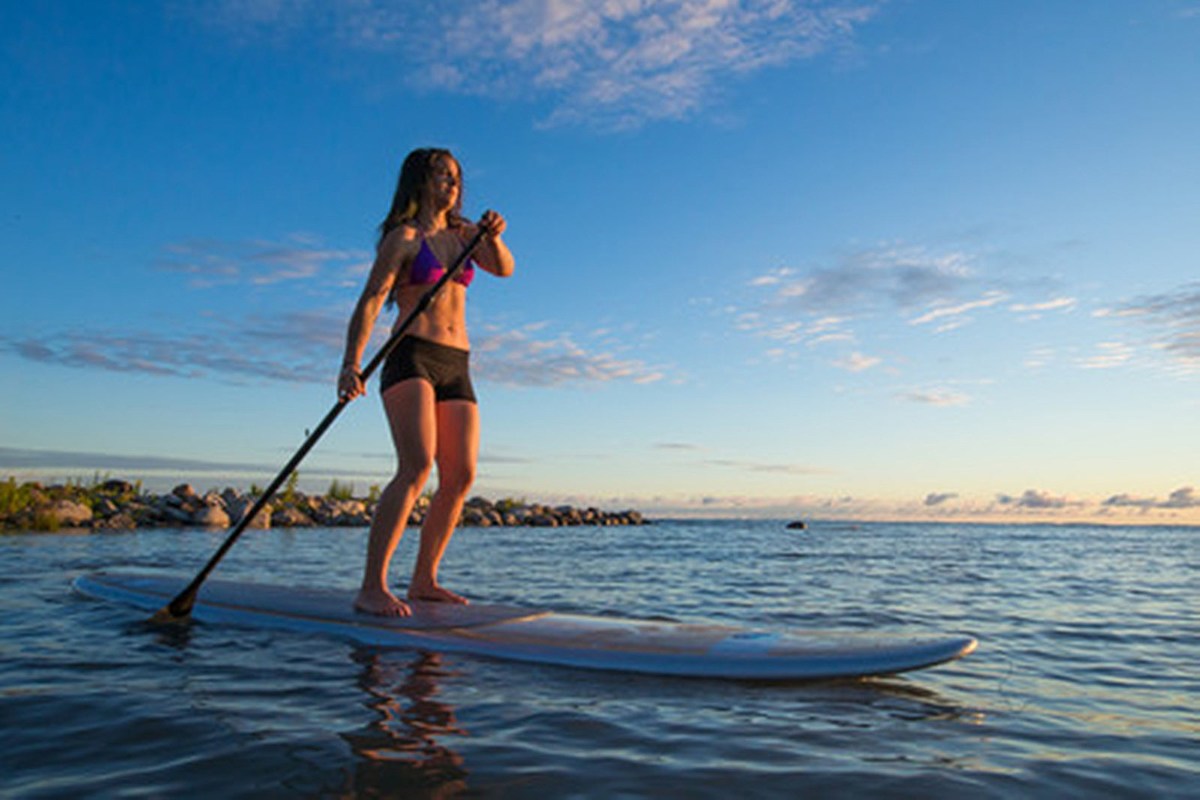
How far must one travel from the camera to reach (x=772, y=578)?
10.0 metres

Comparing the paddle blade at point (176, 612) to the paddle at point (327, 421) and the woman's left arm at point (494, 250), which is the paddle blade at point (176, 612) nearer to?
the paddle at point (327, 421)

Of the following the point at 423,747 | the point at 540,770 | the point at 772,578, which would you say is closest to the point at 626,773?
the point at 540,770

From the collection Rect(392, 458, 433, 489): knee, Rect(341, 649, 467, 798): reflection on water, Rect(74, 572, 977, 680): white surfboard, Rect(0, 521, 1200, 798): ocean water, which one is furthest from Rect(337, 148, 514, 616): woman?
Rect(341, 649, 467, 798): reflection on water

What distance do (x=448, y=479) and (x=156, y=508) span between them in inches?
670

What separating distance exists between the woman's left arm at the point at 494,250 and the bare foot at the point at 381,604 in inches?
78.0

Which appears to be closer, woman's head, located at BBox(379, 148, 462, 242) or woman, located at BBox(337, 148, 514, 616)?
woman, located at BBox(337, 148, 514, 616)

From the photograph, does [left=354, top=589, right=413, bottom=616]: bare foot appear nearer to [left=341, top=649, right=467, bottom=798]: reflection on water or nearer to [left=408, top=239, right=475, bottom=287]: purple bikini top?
[left=341, top=649, right=467, bottom=798]: reflection on water

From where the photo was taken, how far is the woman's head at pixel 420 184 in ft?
15.5

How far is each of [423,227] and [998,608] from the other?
5799 millimetres

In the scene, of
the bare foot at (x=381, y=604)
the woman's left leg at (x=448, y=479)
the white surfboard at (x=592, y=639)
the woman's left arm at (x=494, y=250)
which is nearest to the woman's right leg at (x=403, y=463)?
the bare foot at (x=381, y=604)

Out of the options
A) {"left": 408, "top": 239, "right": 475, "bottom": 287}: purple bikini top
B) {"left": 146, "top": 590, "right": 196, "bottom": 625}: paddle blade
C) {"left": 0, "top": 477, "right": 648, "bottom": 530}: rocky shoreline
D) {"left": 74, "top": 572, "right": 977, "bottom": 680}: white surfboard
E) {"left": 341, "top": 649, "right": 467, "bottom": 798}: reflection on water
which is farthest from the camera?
{"left": 0, "top": 477, "right": 648, "bottom": 530}: rocky shoreline

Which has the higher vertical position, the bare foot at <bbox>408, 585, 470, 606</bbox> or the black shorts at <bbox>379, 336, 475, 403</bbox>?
the black shorts at <bbox>379, 336, 475, 403</bbox>

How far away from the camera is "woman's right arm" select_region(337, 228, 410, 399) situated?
14.3ft

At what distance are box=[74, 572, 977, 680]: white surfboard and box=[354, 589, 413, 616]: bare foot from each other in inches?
2.5
